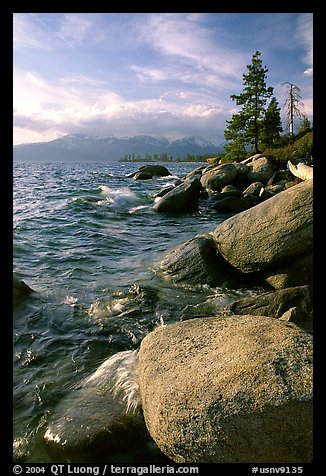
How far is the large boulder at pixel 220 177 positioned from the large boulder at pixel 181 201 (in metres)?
5.90

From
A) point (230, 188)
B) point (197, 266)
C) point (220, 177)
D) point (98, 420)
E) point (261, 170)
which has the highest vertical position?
point (261, 170)

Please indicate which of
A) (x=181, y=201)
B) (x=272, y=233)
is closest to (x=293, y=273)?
(x=272, y=233)

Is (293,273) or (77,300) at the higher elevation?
(293,273)

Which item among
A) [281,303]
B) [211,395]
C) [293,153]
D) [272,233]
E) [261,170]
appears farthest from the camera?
[293,153]

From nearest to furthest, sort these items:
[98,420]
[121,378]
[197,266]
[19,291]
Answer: [98,420], [121,378], [19,291], [197,266]

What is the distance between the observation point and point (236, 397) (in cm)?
291

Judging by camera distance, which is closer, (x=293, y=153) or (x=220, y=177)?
(x=220, y=177)

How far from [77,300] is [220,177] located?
64.2 ft

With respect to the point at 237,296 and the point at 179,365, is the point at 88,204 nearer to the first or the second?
the point at 237,296

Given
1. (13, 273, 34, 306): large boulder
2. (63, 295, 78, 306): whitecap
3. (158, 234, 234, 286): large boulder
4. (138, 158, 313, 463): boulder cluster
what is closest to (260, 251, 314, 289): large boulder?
(158, 234, 234, 286): large boulder

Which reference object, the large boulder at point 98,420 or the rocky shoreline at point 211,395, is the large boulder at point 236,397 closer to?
the rocky shoreline at point 211,395

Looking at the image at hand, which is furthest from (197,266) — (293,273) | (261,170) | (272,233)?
(261,170)

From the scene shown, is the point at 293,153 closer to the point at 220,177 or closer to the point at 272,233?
the point at 220,177

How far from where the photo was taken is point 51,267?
9812 millimetres
